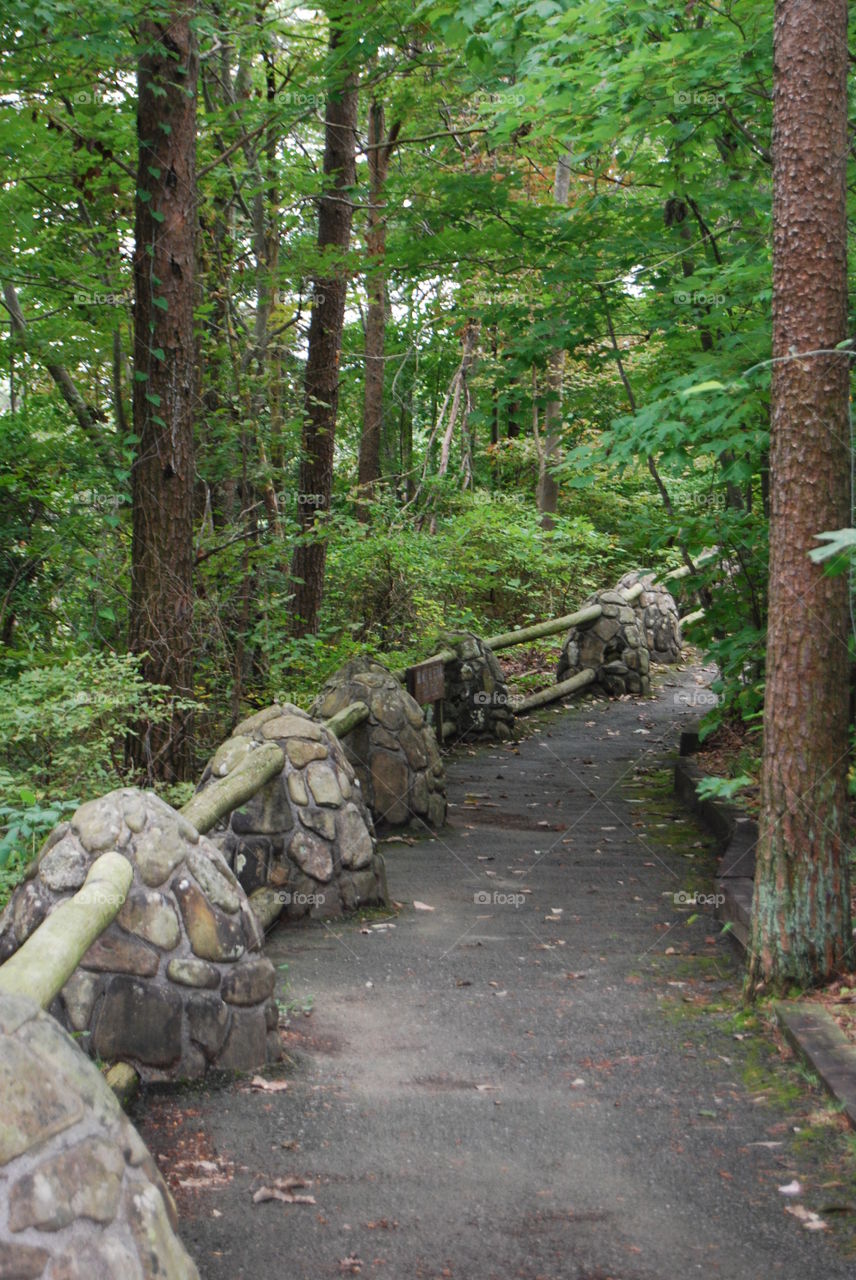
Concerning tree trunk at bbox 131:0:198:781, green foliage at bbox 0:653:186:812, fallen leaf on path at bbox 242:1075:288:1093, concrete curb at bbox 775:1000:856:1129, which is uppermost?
tree trunk at bbox 131:0:198:781

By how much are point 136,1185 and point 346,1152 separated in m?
1.51

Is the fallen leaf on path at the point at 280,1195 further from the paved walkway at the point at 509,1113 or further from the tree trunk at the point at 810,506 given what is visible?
the tree trunk at the point at 810,506

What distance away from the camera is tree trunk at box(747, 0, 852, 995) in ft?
16.8

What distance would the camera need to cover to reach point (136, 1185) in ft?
8.29

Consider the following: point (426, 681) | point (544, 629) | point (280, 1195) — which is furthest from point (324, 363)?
point (280, 1195)

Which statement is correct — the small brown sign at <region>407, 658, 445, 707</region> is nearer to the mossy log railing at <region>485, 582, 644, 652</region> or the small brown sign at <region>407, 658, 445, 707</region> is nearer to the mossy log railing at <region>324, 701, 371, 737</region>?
the mossy log railing at <region>324, 701, 371, 737</region>

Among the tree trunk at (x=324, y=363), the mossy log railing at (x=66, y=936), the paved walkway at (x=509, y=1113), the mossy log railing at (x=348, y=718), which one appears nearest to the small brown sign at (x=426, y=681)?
the tree trunk at (x=324, y=363)

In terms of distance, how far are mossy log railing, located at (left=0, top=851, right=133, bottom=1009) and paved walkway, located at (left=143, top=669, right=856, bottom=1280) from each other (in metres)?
0.86

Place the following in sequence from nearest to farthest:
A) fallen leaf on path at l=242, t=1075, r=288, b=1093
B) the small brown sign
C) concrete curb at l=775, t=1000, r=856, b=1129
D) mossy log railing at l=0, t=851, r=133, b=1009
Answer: mossy log railing at l=0, t=851, r=133, b=1009 → concrete curb at l=775, t=1000, r=856, b=1129 → fallen leaf on path at l=242, t=1075, r=288, b=1093 → the small brown sign

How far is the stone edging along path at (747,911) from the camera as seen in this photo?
435 centimetres

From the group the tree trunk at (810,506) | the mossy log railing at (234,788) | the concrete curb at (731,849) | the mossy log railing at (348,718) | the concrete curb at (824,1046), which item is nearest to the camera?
the concrete curb at (824,1046)

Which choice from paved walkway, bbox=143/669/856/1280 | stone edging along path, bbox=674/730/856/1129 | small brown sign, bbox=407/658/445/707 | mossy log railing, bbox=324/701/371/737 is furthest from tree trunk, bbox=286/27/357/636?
paved walkway, bbox=143/669/856/1280

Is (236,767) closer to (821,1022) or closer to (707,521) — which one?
(821,1022)

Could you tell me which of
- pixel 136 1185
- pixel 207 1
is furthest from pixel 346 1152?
pixel 207 1
